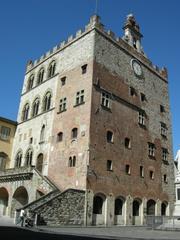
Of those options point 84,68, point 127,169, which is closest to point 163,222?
point 127,169

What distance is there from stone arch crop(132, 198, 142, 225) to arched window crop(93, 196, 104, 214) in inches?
191

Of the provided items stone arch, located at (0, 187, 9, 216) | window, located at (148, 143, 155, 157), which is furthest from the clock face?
stone arch, located at (0, 187, 9, 216)

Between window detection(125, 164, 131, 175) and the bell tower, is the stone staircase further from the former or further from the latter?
the bell tower

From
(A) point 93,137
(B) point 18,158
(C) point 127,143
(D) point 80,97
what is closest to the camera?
(A) point 93,137

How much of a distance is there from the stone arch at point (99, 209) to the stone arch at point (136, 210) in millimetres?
4736

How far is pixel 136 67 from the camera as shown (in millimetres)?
38250

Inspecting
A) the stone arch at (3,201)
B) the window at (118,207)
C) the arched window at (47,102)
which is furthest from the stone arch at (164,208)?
the stone arch at (3,201)

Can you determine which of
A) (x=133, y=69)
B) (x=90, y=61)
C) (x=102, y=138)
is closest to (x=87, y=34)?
(x=90, y=61)

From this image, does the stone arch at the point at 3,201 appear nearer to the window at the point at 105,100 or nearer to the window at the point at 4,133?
the window at the point at 4,133

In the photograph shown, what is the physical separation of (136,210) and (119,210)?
2949 millimetres

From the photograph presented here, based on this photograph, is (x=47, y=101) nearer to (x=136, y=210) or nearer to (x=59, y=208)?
(x=59, y=208)

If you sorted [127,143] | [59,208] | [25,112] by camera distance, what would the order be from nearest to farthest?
[59,208] < [127,143] < [25,112]

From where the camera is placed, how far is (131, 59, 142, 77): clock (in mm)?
37791

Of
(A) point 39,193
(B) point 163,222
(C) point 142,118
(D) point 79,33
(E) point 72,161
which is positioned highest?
(D) point 79,33
